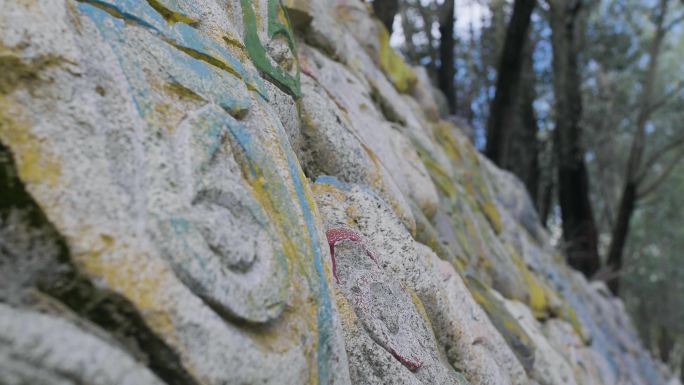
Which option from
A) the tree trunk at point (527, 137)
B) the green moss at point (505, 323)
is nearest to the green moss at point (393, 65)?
the green moss at point (505, 323)

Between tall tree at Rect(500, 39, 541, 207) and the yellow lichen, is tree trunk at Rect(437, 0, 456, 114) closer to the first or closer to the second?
tall tree at Rect(500, 39, 541, 207)

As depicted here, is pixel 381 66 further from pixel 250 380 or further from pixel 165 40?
pixel 250 380

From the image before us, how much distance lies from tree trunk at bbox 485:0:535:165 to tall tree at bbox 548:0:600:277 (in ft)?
6.14

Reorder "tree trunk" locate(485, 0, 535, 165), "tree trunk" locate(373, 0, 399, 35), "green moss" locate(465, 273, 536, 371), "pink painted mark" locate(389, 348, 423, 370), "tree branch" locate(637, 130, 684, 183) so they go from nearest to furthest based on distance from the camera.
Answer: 1. "pink painted mark" locate(389, 348, 423, 370)
2. "green moss" locate(465, 273, 536, 371)
3. "tree trunk" locate(373, 0, 399, 35)
4. "tree trunk" locate(485, 0, 535, 165)
5. "tree branch" locate(637, 130, 684, 183)

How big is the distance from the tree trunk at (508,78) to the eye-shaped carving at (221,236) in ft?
17.6

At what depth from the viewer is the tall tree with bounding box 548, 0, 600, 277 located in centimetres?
791

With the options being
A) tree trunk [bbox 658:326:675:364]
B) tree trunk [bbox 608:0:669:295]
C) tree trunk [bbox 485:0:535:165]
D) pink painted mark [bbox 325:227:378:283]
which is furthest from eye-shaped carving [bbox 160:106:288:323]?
tree trunk [bbox 658:326:675:364]

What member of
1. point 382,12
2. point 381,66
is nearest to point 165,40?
point 381,66

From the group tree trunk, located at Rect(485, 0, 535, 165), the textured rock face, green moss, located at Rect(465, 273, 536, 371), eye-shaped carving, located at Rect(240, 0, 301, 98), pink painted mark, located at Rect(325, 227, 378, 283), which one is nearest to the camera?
the textured rock face

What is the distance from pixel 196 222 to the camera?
1.08m

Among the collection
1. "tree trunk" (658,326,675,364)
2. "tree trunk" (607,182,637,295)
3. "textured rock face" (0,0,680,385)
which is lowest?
"tree trunk" (658,326,675,364)

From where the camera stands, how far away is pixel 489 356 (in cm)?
213

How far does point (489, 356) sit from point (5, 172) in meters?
1.61

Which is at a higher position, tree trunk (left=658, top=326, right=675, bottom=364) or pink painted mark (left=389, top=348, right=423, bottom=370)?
pink painted mark (left=389, top=348, right=423, bottom=370)
